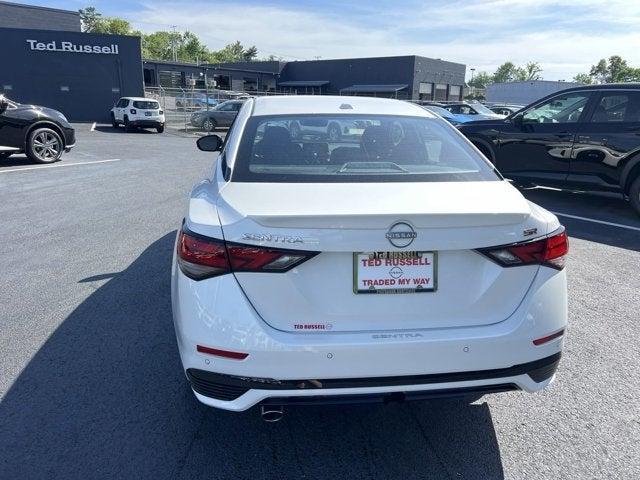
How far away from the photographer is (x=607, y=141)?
24.3 feet

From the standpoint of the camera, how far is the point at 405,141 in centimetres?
321

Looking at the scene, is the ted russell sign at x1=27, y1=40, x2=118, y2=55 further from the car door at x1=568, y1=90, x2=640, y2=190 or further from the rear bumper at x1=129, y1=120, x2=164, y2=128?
the car door at x1=568, y1=90, x2=640, y2=190

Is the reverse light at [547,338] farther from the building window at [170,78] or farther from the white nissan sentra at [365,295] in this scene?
the building window at [170,78]

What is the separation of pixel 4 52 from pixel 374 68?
A: 112 feet

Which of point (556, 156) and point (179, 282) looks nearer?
point (179, 282)

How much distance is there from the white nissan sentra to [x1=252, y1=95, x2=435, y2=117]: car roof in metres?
1.21

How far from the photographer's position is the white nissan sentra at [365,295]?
212cm

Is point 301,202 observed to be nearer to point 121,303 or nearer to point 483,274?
point 483,274

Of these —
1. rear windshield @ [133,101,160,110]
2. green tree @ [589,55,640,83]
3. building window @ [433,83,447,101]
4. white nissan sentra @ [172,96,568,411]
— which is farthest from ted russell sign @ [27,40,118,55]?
green tree @ [589,55,640,83]

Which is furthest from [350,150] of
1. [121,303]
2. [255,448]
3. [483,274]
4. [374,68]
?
[374,68]

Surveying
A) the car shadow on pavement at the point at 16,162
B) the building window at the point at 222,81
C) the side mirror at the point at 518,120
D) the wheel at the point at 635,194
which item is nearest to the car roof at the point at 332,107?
the wheel at the point at 635,194

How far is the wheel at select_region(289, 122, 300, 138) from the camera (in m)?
3.23

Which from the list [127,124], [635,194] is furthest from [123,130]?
[635,194]

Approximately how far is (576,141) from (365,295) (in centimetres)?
689
